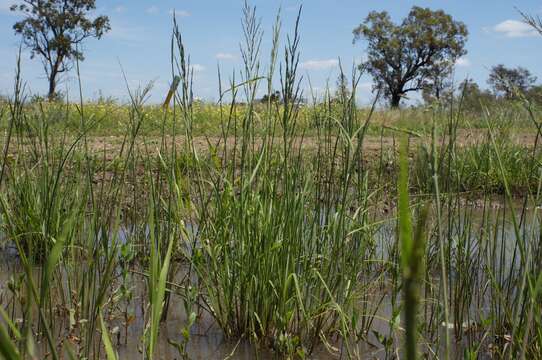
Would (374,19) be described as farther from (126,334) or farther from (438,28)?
(126,334)

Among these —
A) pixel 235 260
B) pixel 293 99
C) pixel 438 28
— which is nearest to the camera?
pixel 293 99

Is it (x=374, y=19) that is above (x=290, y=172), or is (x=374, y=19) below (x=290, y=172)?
above

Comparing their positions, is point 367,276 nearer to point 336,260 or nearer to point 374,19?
point 336,260

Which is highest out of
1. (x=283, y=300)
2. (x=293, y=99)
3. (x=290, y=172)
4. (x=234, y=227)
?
(x=293, y=99)

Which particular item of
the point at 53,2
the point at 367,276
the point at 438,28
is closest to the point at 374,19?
the point at 438,28

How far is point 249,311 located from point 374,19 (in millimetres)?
38523

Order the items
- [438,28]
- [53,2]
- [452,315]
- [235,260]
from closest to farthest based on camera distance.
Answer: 1. [235,260]
2. [452,315]
3. [53,2]
4. [438,28]

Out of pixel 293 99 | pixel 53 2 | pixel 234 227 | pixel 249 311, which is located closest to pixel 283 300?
pixel 249 311

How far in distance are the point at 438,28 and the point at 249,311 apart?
37922 mm

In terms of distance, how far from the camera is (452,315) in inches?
78.7

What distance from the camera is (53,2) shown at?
29.9 m

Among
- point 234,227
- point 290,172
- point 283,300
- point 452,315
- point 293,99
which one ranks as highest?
point 293,99

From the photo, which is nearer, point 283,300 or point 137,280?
point 283,300

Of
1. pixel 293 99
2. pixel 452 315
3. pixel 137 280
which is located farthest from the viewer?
pixel 137 280
